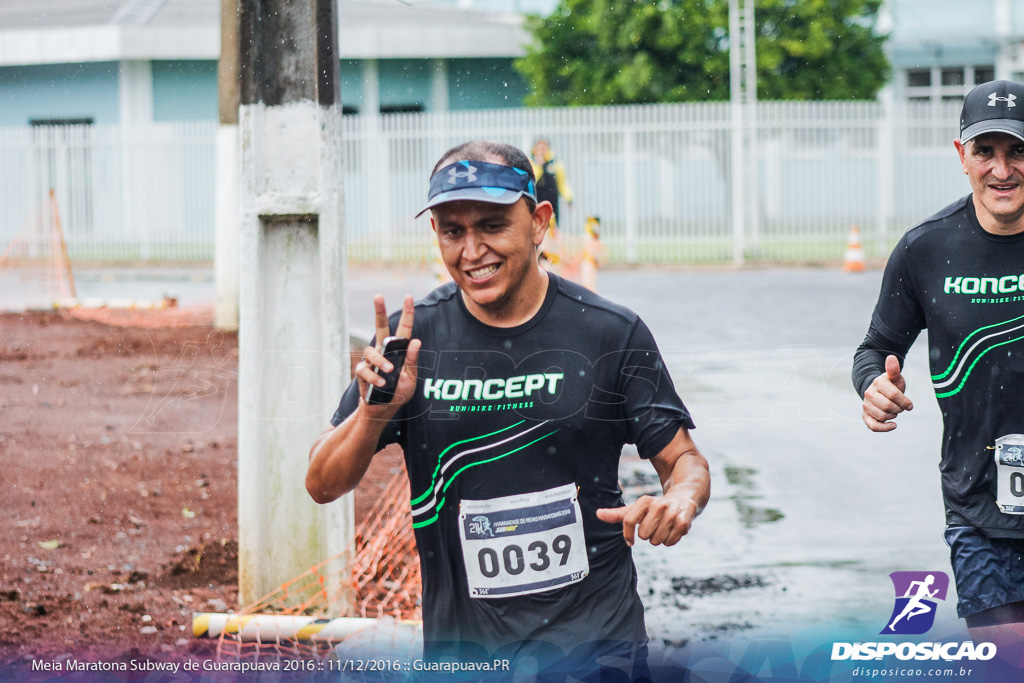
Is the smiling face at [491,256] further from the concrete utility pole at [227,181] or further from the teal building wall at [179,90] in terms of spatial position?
the teal building wall at [179,90]

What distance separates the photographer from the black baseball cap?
3.47 meters

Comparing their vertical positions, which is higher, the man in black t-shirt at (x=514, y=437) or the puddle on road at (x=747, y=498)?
the man in black t-shirt at (x=514, y=437)

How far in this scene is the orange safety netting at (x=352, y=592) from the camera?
4617 millimetres

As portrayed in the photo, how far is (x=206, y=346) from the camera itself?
1265 cm

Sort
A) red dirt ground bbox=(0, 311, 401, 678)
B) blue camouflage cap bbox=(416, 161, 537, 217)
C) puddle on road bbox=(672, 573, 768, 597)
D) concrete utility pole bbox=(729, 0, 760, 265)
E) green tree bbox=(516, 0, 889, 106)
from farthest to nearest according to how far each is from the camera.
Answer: green tree bbox=(516, 0, 889, 106) → concrete utility pole bbox=(729, 0, 760, 265) → puddle on road bbox=(672, 573, 768, 597) → red dirt ground bbox=(0, 311, 401, 678) → blue camouflage cap bbox=(416, 161, 537, 217)

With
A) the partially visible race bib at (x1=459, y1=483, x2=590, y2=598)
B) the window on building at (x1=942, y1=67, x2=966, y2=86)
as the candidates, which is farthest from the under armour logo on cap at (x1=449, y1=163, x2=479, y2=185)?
the window on building at (x1=942, y1=67, x2=966, y2=86)

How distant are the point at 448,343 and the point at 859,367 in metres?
1.40

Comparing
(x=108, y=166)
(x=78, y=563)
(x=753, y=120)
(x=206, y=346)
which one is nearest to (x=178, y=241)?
(x=108, y=166)

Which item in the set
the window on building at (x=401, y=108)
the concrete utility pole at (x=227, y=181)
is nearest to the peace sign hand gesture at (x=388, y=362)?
the concrete utility pole at (x=227, y=181)

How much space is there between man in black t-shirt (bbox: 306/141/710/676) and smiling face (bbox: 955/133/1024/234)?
115 centimetres

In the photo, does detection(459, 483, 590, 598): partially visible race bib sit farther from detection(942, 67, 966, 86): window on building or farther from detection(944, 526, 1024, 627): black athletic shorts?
detection(942, 67, 966, 86): window on building

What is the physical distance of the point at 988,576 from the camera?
3551 millimetres

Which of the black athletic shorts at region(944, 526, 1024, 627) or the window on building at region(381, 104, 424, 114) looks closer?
the black athletic shorts at region(944, 526, 1024, 627)

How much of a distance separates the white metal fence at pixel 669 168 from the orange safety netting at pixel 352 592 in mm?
16047
